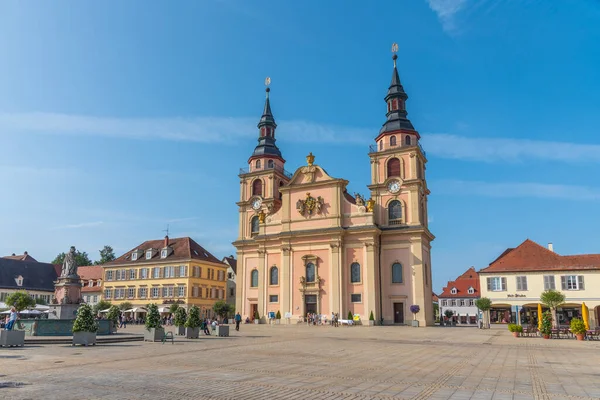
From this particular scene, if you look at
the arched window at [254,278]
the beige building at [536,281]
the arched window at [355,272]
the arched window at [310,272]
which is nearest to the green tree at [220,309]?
the arched window at [254,278]

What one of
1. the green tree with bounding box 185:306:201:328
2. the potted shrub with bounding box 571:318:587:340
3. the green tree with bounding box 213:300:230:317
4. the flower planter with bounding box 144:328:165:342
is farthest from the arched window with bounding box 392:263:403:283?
the flower planter with bounding box 144:328:165:342

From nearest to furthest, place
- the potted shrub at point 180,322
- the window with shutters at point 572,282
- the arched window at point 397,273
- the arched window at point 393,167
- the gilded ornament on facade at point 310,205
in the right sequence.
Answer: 1. the potted shrub at point 180,322
2. the window with shutters at point 572,282
3. the arched window at point 397,273
4. the arched window at point 393,167
5. the gilded ornament on facade at point 310,205

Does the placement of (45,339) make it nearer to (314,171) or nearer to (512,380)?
(512,380)

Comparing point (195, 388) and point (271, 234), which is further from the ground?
point (271, 234)

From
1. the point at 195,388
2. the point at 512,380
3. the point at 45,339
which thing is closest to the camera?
the point at 195,388

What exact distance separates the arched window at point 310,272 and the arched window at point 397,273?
8564mm

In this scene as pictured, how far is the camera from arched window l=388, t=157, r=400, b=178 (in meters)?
54.5

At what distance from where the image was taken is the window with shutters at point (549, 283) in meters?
48.4

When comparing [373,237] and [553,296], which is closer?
[553,296]

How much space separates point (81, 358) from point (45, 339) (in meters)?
7.78

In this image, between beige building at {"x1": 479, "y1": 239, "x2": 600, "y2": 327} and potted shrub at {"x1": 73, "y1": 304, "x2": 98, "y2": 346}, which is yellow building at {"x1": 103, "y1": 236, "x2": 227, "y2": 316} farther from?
potted shrub at {"x1": 73, "y1": 304, "x2": 98, "y2": 346}

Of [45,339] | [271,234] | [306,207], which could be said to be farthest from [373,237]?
[45,339]

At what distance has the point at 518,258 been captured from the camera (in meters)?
51.3

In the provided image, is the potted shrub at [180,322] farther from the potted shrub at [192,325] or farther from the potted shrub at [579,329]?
the potted shrub at [579,329]
